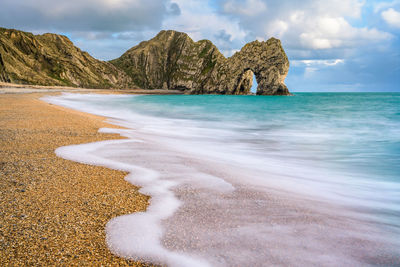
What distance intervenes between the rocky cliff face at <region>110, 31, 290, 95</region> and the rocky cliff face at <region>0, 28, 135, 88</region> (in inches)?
1354

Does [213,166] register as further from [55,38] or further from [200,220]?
[55,38]

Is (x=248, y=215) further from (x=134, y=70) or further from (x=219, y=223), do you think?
(x=134, y=70)

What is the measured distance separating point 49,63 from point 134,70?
78.2 metres

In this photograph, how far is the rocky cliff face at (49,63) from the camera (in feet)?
307

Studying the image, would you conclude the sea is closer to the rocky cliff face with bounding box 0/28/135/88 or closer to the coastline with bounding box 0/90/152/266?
the coastline with bounding box 0/90/152/266

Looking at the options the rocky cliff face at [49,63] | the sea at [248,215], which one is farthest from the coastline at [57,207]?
the rocky cliff face at [49,63]

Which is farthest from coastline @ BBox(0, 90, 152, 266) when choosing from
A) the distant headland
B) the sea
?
the distant headland

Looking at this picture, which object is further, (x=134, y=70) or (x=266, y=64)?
(x=134, y=70)

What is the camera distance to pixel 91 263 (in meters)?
2.13

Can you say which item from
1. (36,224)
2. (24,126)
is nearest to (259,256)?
(36,224)

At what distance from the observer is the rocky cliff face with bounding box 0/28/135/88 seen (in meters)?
93.5

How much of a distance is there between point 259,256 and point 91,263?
1.49m

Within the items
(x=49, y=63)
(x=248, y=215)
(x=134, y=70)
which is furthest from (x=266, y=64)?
(x=134, y=70)

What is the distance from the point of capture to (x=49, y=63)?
117812 millimetres
